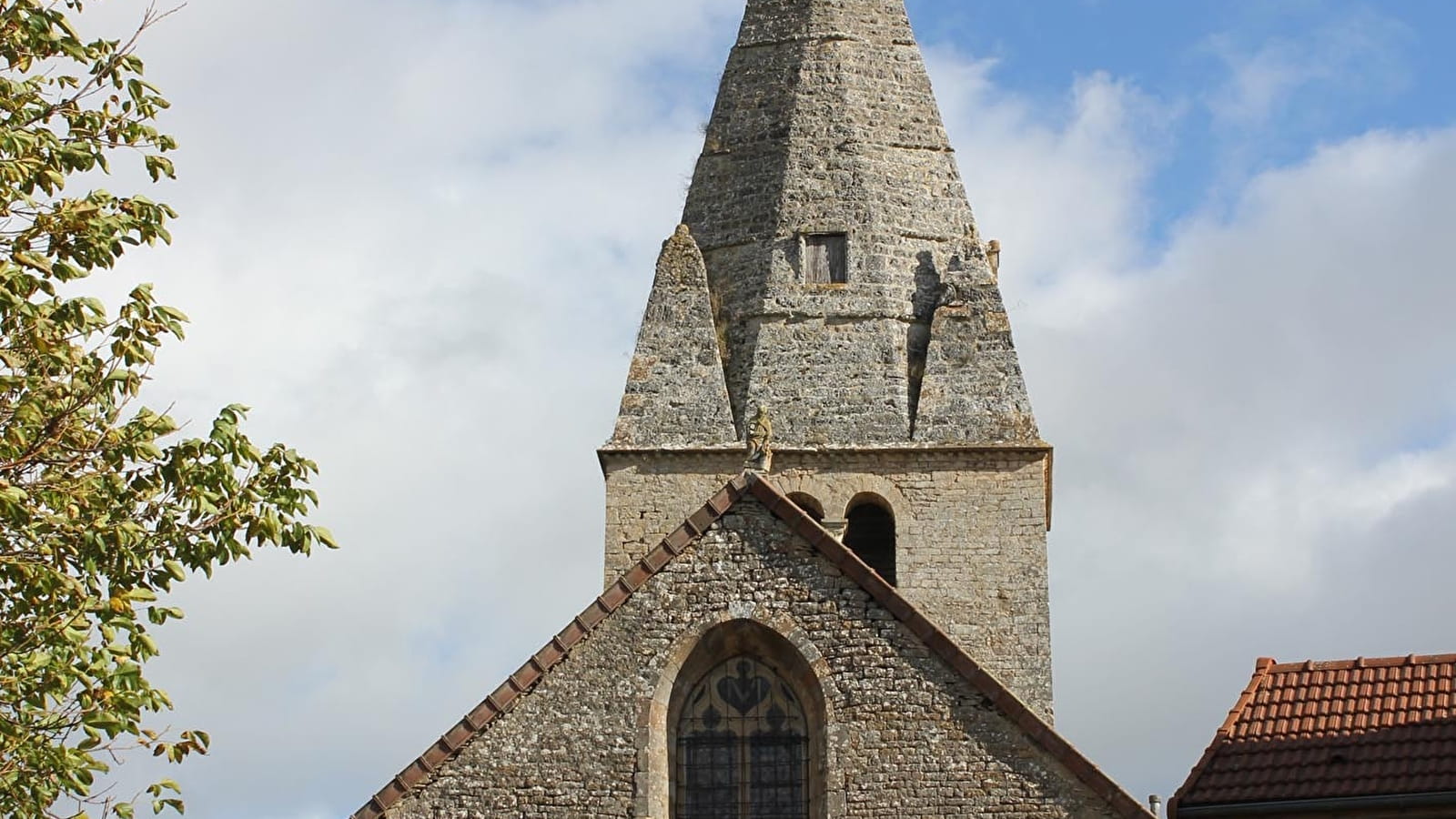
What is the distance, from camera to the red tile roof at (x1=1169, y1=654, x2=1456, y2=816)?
73.5 ft

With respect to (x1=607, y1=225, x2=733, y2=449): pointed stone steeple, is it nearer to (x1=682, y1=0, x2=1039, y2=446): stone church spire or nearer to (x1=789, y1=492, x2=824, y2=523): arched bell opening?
(x1=682, y1=0, x2=1039, y2=446): stone church spire

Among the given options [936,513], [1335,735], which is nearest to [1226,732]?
[1335,735]

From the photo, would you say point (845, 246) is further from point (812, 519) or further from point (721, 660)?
point (721, 660)

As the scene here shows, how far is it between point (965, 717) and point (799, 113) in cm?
1279

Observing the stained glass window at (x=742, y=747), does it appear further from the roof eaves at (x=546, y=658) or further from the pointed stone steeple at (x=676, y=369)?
the pointed stone steeple at (x=676, y=369)

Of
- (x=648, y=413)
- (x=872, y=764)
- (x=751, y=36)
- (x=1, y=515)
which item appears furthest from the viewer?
(x=751, y=36)

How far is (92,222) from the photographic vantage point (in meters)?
18.1

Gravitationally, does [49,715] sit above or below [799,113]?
below

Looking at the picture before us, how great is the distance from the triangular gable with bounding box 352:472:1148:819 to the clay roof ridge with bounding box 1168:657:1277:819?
1.04m

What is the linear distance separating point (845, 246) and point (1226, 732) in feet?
34.8

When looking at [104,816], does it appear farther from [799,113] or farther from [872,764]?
[799,113]

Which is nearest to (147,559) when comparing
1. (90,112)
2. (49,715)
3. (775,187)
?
(49,715)

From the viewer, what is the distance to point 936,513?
3105 centimetres

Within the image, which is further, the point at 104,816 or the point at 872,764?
the point at 872,764
